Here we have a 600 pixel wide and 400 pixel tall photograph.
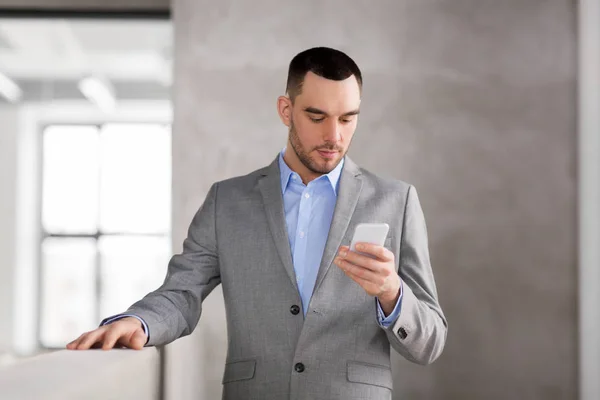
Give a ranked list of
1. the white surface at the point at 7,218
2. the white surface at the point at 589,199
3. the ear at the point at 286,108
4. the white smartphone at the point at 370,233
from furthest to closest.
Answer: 1. the white surface at the point at 7,218
2. the white surface at the point at 589,199
3. the ear at the point at 286,108
4. the white smartphone at the point at 370,233

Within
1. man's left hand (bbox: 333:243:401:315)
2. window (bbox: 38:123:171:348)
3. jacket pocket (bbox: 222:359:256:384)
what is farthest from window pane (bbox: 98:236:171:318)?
man's left hand (bbox: 333:243:401:315)

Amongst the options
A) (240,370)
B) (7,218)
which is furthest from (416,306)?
(7,218)

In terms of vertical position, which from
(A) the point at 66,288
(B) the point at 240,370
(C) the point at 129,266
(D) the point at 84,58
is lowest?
(A) the point at 66,288

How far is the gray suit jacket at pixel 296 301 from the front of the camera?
176 centimetres

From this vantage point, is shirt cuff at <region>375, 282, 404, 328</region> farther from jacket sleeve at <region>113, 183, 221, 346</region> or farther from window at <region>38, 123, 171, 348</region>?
window at <region>38, 123, 171, 348</region>

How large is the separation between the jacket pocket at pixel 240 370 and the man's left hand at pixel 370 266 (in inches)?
18.5

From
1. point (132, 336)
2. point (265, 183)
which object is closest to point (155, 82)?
point (265, 183)

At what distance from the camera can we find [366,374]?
177cm

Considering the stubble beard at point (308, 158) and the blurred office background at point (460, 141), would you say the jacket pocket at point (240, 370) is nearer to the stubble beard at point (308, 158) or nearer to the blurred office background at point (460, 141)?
the stubble beard at point (308, 158)

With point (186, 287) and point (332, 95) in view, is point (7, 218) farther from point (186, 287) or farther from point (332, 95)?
point (332, 95)

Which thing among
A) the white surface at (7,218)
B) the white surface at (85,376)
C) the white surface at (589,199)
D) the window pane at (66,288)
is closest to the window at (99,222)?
the window pane at (66,288)

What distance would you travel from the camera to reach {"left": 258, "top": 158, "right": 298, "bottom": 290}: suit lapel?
6.00 feet

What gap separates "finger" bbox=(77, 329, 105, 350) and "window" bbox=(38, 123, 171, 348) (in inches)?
205

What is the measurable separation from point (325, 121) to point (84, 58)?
4.72m
